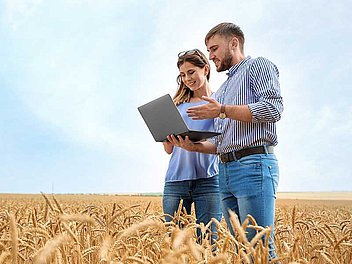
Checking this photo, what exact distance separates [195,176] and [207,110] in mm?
1034

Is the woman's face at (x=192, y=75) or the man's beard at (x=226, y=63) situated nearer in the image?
the man's beard at (x=226, y=63)

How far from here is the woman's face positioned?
371cm

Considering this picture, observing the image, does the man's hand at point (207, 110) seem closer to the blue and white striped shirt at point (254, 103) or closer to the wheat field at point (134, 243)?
the blue and white striped shirt at point (254, 103)

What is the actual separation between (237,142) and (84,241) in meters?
1.04

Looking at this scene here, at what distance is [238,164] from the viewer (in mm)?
2686

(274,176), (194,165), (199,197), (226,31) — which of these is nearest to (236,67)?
(226,31)

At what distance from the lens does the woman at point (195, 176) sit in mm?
3684

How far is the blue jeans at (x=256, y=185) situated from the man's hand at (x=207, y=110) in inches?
12.3

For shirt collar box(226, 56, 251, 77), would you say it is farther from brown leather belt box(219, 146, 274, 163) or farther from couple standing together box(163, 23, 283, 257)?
brown leather belt box(219, 146, 274, 163)

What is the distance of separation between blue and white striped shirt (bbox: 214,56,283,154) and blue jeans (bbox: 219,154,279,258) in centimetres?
12

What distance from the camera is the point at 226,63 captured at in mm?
2939

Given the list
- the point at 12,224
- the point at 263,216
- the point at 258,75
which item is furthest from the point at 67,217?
the point at 258,75

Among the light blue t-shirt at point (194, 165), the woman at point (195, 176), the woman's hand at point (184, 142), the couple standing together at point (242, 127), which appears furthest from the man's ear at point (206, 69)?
the woman's hand at point (184, 142)

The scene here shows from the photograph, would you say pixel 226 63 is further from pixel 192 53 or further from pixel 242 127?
pixel 192 53
